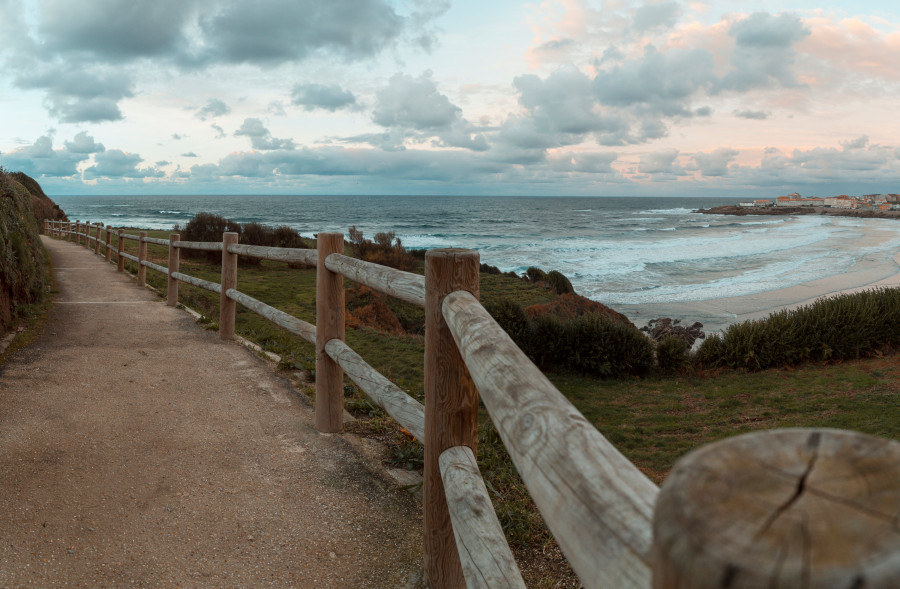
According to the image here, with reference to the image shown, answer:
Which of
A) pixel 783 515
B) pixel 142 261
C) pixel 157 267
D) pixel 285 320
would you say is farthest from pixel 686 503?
pixel 142 261

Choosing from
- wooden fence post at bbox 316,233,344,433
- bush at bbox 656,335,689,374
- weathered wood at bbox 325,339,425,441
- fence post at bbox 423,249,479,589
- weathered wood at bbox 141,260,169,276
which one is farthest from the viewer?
bush at bbox 656,335,689,374

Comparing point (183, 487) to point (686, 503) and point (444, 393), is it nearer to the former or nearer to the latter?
point (444, 393)

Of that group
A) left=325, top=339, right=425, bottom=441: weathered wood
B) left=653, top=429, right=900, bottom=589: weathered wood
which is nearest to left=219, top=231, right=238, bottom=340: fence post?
left=325, top=339, right=425, bottom=441: weathered wood

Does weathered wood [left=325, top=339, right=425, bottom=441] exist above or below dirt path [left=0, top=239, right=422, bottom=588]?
above

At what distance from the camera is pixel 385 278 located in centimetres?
262

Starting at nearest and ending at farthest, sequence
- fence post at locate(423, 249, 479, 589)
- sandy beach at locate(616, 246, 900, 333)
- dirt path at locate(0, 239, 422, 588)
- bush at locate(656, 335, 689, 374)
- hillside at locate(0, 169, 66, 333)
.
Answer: fence post at locate(423, 249, 479, 589)
dirt path at locate(0, 239, 422, 588)
hillside at locate(0, 169, 66, 333)
bush at locate(656, 335, 689, 374)
sandy beach at locate(616, 246, 900, 333)

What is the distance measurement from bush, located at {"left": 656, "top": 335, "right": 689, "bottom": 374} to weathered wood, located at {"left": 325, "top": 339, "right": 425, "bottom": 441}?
25.9 ft

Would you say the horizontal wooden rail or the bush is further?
the bush

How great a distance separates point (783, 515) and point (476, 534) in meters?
1.30

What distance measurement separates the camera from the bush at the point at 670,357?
10016mm

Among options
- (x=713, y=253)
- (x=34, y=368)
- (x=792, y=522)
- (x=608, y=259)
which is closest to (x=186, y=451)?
(x=34, y=368)

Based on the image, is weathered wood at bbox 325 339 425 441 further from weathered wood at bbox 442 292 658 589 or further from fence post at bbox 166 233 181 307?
fence post at bbox 166 233 181 307

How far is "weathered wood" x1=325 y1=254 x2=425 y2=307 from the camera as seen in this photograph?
7.49 feet

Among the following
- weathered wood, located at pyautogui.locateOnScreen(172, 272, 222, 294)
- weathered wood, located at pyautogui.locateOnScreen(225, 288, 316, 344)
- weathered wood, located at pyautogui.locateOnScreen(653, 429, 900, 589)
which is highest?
weathered wood, located at pyautogui.locateOnScreen(653, 429, 900, 589)
